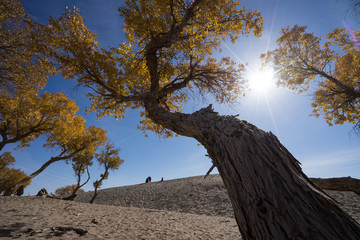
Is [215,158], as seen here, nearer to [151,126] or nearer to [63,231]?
[63,231]

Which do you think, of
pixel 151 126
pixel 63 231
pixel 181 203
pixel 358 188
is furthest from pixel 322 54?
pixel 181 203

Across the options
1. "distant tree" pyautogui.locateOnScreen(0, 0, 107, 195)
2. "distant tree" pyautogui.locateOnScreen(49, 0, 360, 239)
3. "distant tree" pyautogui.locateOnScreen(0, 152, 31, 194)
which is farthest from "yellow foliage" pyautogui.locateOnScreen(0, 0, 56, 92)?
"distant tree" pyautogui.locateOnScreen(0, 152, 31, 194)

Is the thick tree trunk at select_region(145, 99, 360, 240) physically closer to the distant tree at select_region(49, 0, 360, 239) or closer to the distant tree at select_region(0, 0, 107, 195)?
the distant tree at select_region(49, 0, 360, 239)

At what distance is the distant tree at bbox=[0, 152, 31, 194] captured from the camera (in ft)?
64.8

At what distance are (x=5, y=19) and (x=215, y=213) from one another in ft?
47.4

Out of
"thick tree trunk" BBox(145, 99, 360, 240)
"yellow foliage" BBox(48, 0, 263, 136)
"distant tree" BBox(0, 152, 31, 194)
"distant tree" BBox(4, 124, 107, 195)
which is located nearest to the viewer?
"thick tree trunk" BBox(145, 99, 360, 240)

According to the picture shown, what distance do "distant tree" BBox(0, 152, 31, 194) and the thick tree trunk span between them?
2773 cm

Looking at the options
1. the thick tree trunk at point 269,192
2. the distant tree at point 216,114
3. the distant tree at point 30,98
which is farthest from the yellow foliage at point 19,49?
the thick tree trunk at point 269,192

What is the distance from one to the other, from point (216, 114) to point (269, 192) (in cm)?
153

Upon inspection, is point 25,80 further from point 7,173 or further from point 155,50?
point 7,173

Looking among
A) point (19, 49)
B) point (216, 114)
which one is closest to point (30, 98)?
point (19, 49)

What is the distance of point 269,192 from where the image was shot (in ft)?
4.21

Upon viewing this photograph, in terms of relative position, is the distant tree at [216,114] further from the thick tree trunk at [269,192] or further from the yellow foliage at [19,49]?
the yellow foliage at [19,49]

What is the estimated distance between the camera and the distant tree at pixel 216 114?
3.74ft
